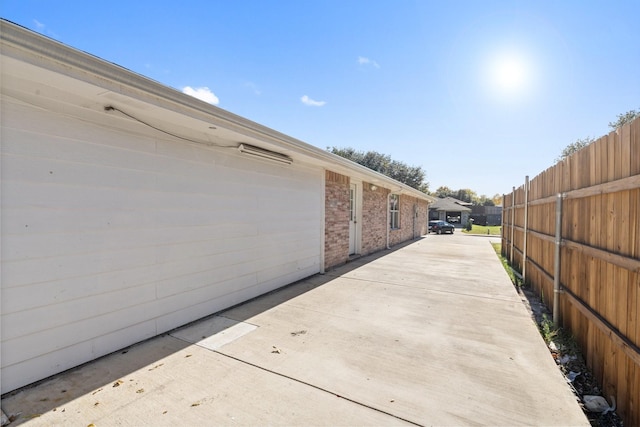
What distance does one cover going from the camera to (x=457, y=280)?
22.2 feet

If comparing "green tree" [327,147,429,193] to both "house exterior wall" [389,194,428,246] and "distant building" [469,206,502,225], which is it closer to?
"distant building" [469,206,502,225]

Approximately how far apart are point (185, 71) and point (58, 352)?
597 cm

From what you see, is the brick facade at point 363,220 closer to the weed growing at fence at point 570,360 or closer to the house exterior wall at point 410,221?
the house exterior wall at point 410,221

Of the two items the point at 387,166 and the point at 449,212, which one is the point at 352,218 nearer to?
the point at 387,166

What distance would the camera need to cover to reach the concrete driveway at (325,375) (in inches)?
86.7

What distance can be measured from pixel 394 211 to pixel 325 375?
11.7m

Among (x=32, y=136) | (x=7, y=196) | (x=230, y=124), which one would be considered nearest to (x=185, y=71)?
(x=230, y=124)

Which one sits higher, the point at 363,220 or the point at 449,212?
the point at 449,212

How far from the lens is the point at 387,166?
3681cm

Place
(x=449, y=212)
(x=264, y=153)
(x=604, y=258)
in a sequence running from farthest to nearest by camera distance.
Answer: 1. (x=449, y=212)
2. (x=264, y=153)
3. (x=604, y=258)

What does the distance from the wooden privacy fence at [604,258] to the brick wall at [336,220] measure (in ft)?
15.1

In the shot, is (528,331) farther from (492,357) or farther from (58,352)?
(58,352)

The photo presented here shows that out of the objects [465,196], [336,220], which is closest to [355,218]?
[336,220]

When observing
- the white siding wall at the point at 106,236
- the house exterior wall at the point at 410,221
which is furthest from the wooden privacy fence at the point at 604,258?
the house exterior wall at the point at 410,221
